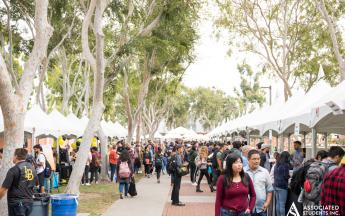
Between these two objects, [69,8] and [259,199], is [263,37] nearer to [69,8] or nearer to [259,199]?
[69,8]

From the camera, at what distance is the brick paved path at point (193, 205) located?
1355 centimetres

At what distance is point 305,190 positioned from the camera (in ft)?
25.4

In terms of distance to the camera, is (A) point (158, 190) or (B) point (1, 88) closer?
(B) point (1, 88)

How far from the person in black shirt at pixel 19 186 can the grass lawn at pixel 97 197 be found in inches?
202

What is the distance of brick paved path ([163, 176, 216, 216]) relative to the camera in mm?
13555

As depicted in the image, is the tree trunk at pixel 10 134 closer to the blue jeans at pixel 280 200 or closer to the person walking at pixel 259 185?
the person walking at pixel 259 185

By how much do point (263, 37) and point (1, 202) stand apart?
61.5ft

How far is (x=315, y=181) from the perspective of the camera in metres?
7.59

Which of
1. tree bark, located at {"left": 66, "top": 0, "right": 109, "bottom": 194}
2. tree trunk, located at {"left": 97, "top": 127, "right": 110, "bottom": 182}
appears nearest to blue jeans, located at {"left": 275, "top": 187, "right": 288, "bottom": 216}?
tree bark, located at {"left": 66, "top": 0, "right": 109, "bottom": 194}

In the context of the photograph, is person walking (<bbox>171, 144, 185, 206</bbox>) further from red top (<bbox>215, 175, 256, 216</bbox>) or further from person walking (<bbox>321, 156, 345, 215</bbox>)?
person walking (<bbox>321, 156, 345, 215</bbox>)

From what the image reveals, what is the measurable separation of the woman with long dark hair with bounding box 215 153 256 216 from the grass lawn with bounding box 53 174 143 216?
7176 mm

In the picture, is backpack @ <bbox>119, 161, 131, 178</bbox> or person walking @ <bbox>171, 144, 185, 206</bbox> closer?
person walking @ <bbox>171, 144, 185, 206</bbox>

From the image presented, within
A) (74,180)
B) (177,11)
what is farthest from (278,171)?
(177,11)

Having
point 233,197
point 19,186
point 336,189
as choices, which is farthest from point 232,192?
point 19,186
